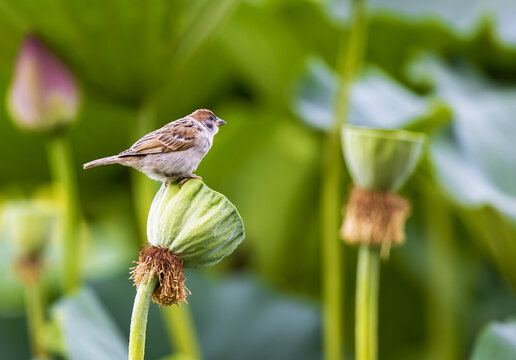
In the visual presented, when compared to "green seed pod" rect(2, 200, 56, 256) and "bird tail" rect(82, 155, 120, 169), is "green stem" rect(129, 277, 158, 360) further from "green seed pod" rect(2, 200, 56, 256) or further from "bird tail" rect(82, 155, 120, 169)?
"green seed pod" rect(2, 200, 56, 256)

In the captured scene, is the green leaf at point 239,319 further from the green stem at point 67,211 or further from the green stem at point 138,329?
the green stem at point 138,329

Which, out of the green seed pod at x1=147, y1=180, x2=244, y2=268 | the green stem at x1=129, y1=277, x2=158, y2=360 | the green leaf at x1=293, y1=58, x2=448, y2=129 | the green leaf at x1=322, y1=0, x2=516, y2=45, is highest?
the green leaf at x1=322, y1=0, x2=516, y2=45

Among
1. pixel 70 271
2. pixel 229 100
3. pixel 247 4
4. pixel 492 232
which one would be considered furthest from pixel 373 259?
pixel 229 100

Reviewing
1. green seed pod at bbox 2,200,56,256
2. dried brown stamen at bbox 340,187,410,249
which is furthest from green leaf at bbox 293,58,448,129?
green seed pod at bbox 2,200,56,256

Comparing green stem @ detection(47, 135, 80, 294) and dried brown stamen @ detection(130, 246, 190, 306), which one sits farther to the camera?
green stem @ detection(47, 135, 80, 294)

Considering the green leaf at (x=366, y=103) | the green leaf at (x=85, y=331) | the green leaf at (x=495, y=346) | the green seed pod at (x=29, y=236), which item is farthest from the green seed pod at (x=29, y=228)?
the green leaf at (x=495, y=346)

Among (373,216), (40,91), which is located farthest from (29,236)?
(373,216)
